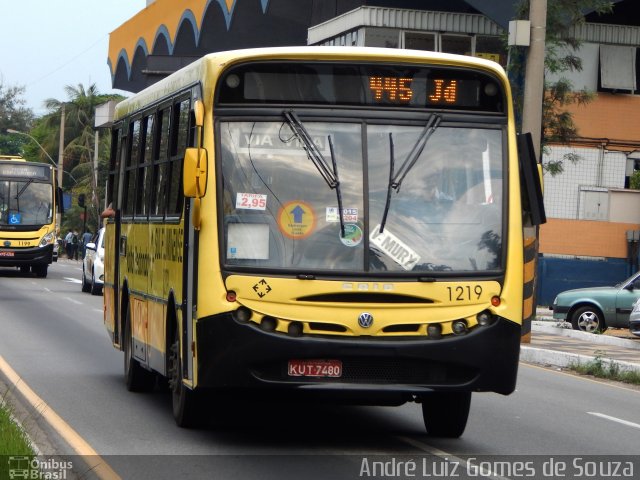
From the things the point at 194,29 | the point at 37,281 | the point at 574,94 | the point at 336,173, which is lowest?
the point at 37,281

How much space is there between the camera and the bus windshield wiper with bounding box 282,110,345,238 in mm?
10211

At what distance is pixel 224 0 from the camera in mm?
47562

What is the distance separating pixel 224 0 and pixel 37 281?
41.2 feet

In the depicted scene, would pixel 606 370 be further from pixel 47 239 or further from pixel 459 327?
pixel 47 239

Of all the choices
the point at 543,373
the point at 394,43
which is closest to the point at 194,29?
the point at 394,43

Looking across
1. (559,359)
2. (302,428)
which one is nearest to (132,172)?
(302,428)

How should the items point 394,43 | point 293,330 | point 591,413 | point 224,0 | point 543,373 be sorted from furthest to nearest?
point 224,0 → point 394,43 → point 543,373 → point 591,413 → point 293,330

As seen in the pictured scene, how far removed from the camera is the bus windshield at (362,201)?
1011 centimetres

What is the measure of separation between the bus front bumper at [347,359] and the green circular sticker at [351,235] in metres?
0.69

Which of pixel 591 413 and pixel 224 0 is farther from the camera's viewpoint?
pixel 224 0

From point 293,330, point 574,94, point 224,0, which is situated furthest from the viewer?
point 224,0

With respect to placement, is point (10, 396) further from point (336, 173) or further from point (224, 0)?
point (224, 0)

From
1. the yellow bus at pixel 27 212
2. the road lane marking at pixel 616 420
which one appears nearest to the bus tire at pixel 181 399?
the road lane marking at pixel 616 420

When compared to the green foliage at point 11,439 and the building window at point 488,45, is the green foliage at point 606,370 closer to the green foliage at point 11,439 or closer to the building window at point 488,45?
the green foliage at point 11,439
